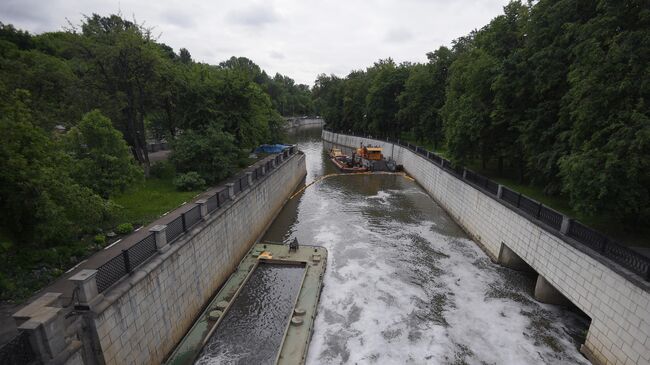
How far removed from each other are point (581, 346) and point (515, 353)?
7.37ft

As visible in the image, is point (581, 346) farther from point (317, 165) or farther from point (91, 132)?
point (317, 165)

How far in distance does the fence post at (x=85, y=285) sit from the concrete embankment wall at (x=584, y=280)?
46.2 feet

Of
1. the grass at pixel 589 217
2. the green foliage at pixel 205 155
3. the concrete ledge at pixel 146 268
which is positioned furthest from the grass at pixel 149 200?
the grass at pixel 589 217

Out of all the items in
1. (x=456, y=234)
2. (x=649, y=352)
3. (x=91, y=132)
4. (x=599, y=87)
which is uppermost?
(x=599, y=87)

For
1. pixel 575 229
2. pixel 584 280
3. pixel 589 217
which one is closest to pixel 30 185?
pixel 584 280

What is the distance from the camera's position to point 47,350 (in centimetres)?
606

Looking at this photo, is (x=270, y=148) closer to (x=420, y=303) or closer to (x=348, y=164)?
(x=348, y=164)

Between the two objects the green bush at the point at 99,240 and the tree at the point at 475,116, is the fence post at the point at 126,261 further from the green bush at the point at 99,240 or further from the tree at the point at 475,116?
the tree at the point at 475,116

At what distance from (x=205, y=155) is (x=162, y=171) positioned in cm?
362

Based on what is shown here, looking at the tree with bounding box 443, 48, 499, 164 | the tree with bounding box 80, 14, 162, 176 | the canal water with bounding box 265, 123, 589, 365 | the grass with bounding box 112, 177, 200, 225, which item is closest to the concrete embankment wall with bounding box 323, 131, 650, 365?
the canal water with bounding box 265, 123, 589, 365

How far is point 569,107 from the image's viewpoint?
13734 millimetres

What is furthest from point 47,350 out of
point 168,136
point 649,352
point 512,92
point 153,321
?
point 512,92

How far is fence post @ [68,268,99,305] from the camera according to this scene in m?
7.11

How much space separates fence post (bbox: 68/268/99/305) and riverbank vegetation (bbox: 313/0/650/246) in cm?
1470
